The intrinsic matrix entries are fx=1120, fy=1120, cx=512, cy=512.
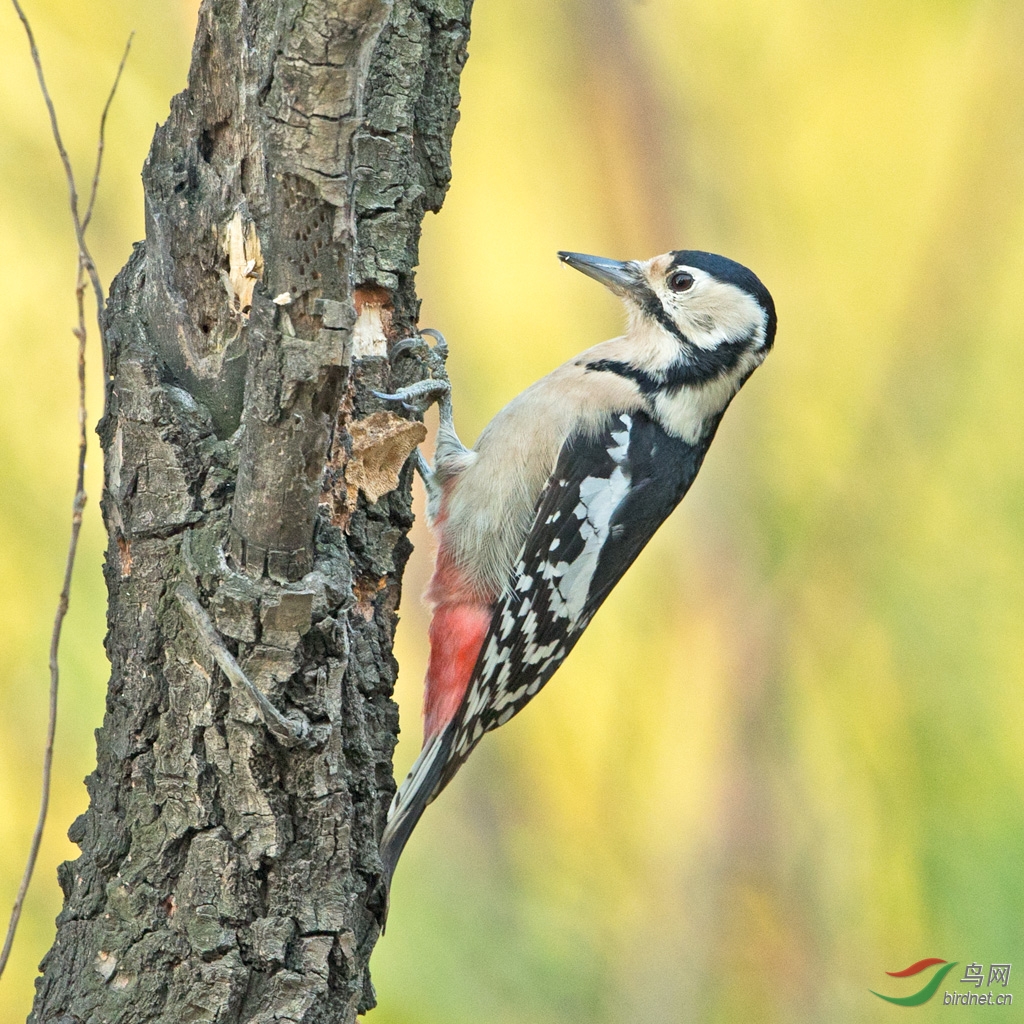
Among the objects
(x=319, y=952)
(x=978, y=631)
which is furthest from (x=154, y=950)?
(x=978, y=631)

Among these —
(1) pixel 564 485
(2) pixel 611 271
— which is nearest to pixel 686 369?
(2) pixel 611 271

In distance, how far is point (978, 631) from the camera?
393 cm

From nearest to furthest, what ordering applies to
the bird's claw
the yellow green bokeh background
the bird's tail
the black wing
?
the bird's tail
the bird's claw
the black wing
the yellow green bokeh background

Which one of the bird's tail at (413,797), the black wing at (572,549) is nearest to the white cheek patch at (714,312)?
the black wing at (572,549)

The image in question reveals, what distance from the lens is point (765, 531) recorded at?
4035 mm

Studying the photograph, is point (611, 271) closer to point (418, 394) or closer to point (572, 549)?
point (572, 549)

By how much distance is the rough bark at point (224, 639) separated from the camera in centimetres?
162

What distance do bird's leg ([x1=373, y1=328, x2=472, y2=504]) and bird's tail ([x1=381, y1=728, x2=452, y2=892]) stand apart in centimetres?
69

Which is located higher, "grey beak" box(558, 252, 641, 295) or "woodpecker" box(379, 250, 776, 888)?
"grey beak" box(558, 252, 641, 295)

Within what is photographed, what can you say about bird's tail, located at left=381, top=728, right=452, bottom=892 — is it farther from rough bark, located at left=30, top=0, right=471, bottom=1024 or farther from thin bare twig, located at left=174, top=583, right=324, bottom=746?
thin bare twig, located at left=174, top=583, right=324, bottom=746

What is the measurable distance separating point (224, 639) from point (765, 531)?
8.81ft

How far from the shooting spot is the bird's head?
3.06m

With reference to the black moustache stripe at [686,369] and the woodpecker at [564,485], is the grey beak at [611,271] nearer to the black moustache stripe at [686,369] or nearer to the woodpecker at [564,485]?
the woodpecker at [564,485]

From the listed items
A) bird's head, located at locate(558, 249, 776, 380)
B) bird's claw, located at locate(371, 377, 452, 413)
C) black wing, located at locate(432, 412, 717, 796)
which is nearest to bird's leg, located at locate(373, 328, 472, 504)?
bird's claw, located at locate(371, 377, 452, 413)
